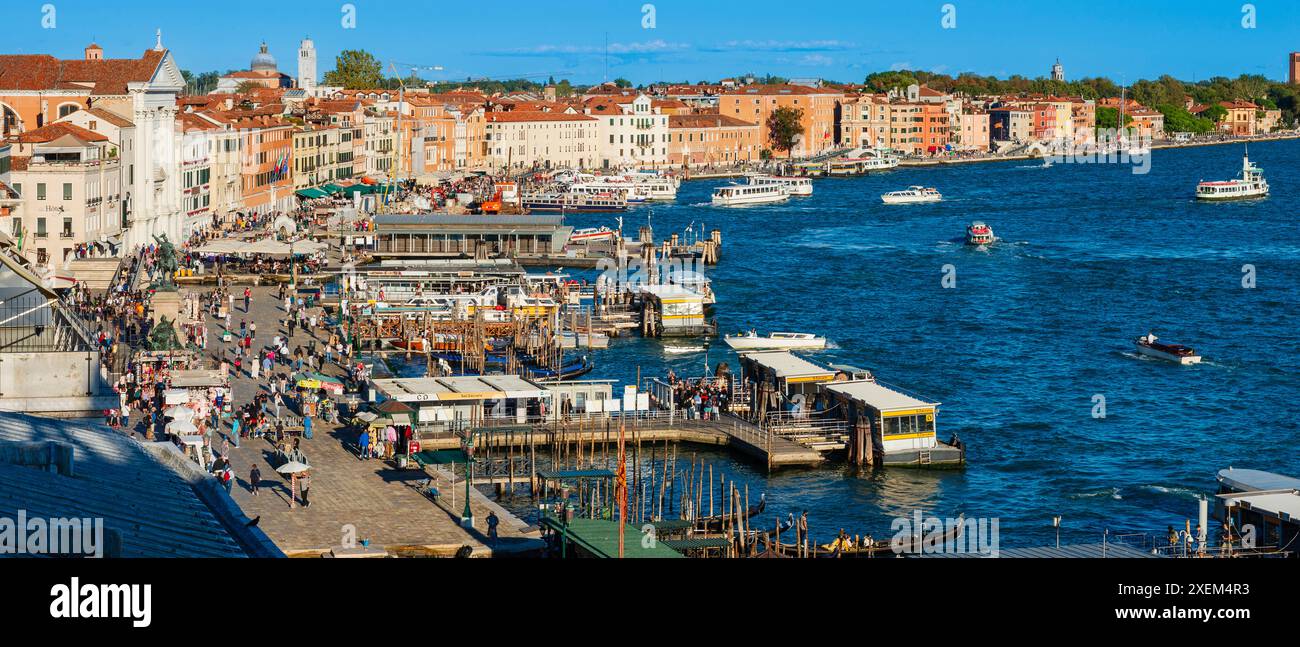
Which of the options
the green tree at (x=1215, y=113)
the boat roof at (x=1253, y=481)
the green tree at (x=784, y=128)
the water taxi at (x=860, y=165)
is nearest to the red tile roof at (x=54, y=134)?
the boat roof at (x=1253, y=481)

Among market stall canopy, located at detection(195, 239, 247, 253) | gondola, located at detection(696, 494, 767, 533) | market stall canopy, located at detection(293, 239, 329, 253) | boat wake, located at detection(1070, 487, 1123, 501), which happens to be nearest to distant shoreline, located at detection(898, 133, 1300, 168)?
market stall canopy, located at detection(293, 239, 329, 253)

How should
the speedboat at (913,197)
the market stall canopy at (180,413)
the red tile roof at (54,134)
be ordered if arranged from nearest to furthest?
the market stall canopy at (180,413) < the red tile roof at (54,134) < the speedboat at (913,197)

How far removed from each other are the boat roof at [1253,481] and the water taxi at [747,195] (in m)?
70.5

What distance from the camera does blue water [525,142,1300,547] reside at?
23.1 m

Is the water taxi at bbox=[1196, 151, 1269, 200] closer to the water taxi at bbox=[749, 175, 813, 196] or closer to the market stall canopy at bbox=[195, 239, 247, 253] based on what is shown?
the water taxi at bbox=[749, 175, 813, 196]

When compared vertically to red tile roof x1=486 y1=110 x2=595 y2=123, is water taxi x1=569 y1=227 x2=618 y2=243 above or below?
below

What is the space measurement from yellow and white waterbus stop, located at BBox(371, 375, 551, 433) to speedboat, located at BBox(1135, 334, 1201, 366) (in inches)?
607

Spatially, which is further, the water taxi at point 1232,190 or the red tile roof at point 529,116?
the red tile roof at point 529,116

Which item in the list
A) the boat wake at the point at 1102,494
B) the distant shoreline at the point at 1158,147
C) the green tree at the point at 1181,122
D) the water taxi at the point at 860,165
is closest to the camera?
the boat wake at the point at 1102,494

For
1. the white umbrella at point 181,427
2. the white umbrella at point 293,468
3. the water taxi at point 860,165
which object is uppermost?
the water taxi at point 860,165

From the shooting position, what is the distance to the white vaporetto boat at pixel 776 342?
35.7m

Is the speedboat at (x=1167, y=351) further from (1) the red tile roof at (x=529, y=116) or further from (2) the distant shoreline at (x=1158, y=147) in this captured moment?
(2) the distant shoreline at (x=1158, y=147)

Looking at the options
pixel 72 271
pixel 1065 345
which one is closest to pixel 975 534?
pixel 1065 345
